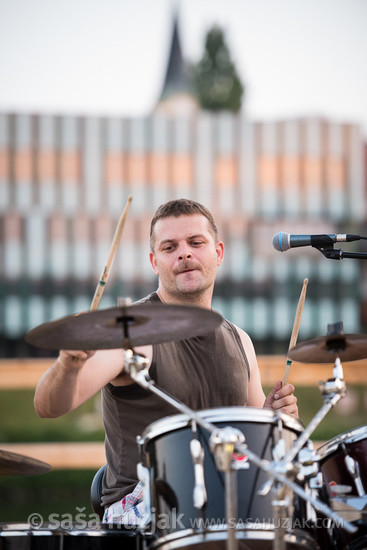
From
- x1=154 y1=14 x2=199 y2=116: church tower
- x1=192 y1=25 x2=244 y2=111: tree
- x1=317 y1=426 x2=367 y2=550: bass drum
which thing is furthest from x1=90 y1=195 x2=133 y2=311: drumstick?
x1=154 y1=14 x2=199 y2=116: church tower

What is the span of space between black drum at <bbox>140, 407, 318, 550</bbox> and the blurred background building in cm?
2948

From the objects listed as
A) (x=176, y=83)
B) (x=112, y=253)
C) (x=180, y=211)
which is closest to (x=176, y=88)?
(x=176, y=83)

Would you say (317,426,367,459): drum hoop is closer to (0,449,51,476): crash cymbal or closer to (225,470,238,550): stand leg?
(225,470,238,550): stand leg

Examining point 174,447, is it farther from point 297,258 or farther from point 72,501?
point 297,258

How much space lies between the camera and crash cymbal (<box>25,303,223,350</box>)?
243 centimetres

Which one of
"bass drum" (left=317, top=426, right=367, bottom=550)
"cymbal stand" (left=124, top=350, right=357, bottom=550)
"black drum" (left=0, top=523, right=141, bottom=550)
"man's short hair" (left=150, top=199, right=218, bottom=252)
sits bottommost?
"black drum" (left=0, top=523, right=141, bottom=550)

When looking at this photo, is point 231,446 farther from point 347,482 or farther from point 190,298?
point 190,298

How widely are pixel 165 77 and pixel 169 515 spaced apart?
4217 centimetres

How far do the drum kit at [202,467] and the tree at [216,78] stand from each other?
3599cm

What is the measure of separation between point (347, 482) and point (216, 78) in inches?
1485

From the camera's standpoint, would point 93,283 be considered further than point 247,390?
Yes

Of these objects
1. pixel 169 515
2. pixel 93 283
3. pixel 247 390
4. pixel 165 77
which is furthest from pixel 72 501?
pixel 165 77

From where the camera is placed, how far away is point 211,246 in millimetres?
3404

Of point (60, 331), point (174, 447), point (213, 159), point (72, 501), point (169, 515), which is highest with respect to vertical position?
point (213, 159)
